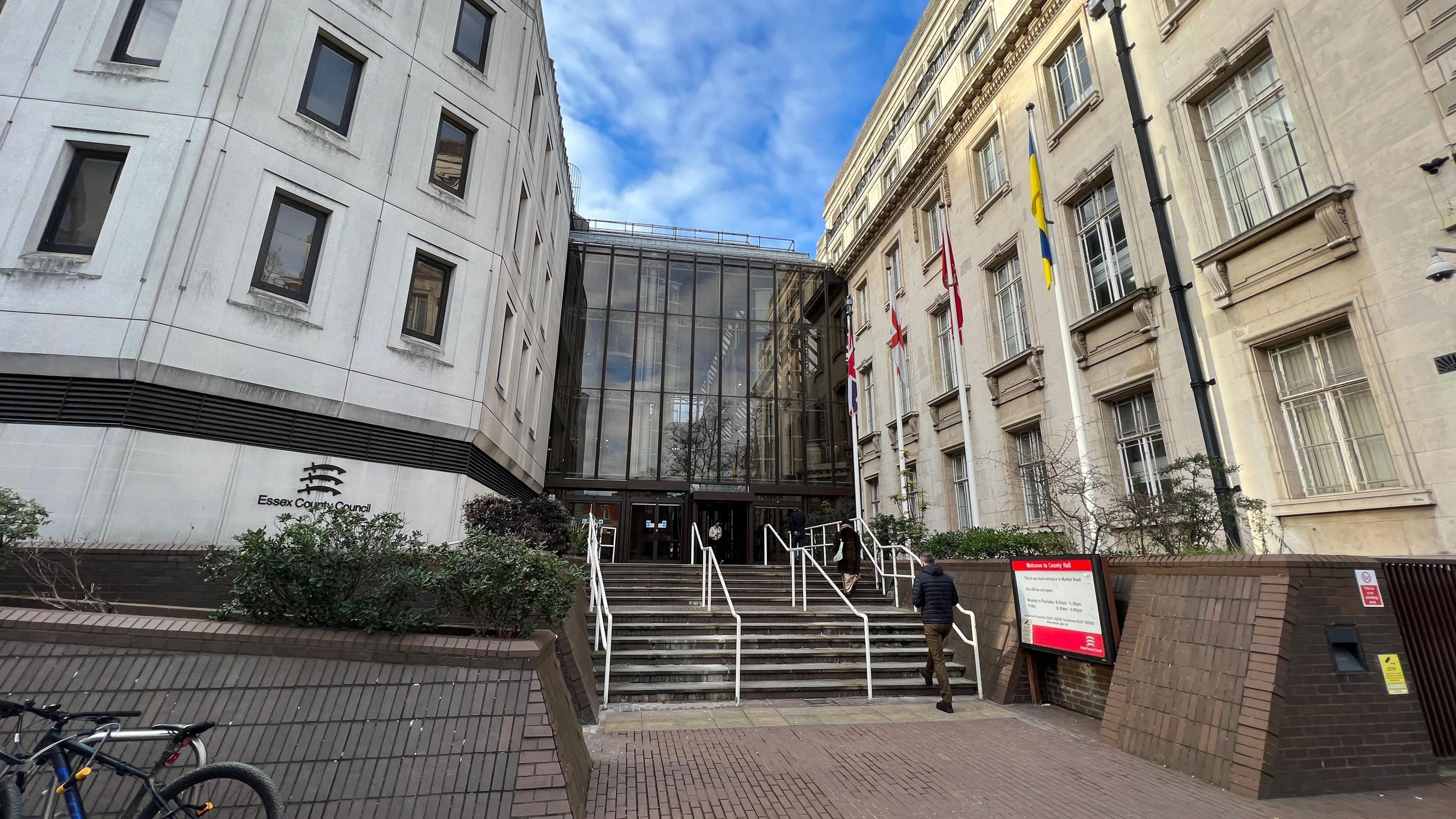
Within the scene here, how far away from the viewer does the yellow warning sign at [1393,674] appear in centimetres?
532

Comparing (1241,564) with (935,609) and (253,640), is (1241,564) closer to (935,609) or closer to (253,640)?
(935,609)

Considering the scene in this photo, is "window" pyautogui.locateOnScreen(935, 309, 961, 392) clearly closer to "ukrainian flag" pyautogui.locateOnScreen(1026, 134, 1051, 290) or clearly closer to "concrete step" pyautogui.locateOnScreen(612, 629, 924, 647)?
"ukrainian flag" pyautogui.locateOnScreen(1026, 134, 1051, 290)

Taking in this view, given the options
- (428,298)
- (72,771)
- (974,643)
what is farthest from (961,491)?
(72,771)

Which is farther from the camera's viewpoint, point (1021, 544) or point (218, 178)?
point (1021, 544)

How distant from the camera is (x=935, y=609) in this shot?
8461mm

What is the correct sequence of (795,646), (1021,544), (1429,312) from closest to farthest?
A: (1429,312) → (795,646) → (1021,544)

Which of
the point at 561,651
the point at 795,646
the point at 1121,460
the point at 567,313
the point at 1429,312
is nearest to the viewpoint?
the point at 561,651

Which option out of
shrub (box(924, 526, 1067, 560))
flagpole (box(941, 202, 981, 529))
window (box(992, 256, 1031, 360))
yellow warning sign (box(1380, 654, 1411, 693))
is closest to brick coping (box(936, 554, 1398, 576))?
yellow warning sign (box(1380, 654, 1411, 693))

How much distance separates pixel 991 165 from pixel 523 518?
53.7 ft

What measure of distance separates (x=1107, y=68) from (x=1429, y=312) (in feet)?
28.1

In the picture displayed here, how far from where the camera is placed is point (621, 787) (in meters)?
5.12

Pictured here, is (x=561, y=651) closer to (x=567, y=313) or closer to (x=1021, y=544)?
(x=1021, y=544)

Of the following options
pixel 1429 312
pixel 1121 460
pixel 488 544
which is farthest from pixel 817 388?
pixel 488 544

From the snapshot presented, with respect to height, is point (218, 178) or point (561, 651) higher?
point (218, 178)
